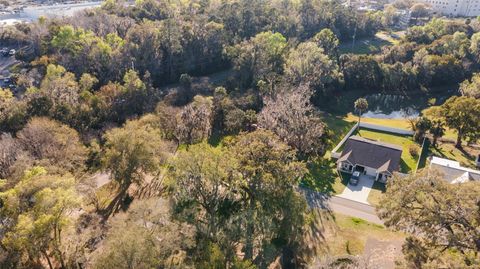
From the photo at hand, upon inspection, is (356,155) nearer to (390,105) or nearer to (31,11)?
(390,105)

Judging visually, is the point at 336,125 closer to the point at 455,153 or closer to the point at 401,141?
the point at 401,141

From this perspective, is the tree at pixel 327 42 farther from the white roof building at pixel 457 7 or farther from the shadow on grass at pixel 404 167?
the white roof building at pixel 457 7

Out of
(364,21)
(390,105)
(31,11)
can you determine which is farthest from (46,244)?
(364,21)

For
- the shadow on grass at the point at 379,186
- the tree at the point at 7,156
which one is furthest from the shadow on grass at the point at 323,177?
the tree at the point at 7,156

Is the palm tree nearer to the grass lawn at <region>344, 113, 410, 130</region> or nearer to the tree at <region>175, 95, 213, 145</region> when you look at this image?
the grass lawn at <region>344, 113, 410, 130</region>

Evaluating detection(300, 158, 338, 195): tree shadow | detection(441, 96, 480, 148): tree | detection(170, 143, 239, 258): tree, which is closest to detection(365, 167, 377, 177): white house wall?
detection(300, 158, 338, 195): tree shadow
